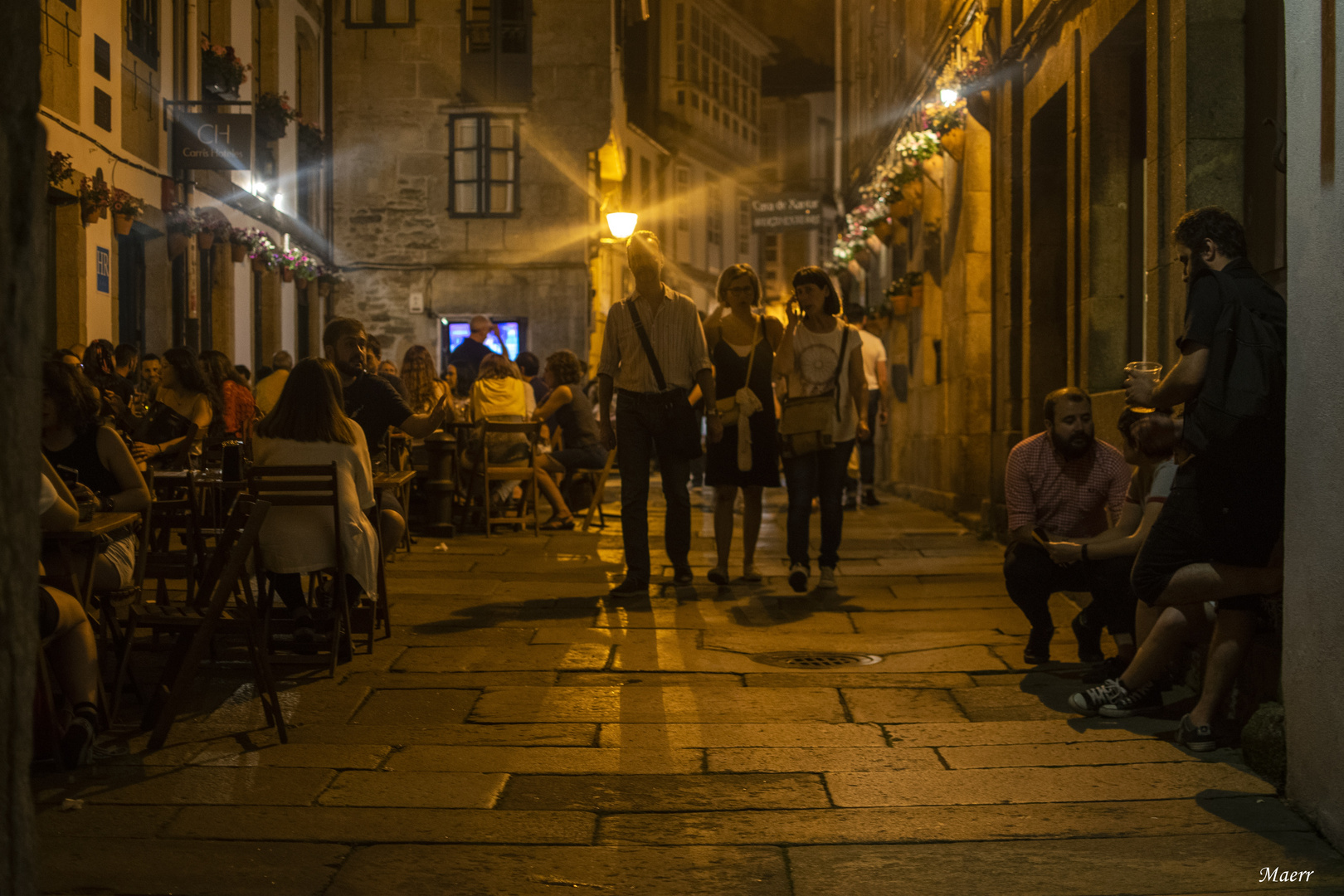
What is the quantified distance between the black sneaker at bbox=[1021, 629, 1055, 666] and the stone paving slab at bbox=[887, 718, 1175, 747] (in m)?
1.04

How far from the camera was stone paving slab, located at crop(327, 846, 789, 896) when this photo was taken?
3.45 m

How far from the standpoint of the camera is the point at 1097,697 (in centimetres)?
523

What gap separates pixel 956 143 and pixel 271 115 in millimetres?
10829

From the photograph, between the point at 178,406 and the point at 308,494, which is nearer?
the point at 308,494

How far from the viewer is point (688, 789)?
4352 mm

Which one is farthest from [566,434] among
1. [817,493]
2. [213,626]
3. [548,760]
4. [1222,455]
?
[1222,455]

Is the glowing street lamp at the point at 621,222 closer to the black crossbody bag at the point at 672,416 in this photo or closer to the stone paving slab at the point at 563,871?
the black crossbody bag at the point at 672,416

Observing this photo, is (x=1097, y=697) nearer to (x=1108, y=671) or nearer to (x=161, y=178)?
(x=1108, y=671)

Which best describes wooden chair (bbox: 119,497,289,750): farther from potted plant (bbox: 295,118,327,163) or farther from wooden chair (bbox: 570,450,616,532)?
potted plant (bbox: 295,118,327,163)

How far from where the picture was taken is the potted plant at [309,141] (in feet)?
79.5

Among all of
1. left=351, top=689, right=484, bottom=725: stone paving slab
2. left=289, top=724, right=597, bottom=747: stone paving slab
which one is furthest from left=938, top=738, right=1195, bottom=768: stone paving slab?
left=351, top=689, right=484, bottom=725: stone paving slab

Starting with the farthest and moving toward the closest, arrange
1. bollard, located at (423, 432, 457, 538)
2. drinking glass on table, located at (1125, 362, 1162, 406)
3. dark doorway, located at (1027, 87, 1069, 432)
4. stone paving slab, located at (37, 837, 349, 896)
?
1. bollard, located at (423, 432, 457, 538)
2. dark doorway, located at (1027, 87, 1069, 432)
3. drinking glass on table, located at (1125, 362, 1162, 406)
4. stone paving slab, located at (37, 837, 349, 896)

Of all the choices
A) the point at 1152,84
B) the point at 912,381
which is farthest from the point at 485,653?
the point at 912,381

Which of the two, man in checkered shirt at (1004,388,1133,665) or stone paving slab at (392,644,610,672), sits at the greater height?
man in checkered shirt at (1004,388,1133,665)
